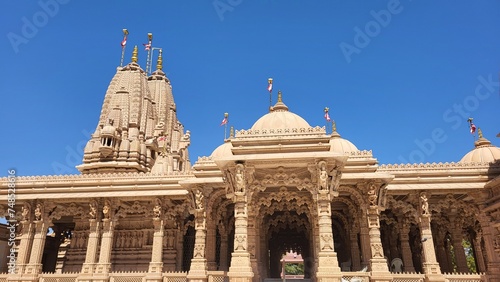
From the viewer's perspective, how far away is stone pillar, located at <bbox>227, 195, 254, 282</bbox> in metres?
12.9

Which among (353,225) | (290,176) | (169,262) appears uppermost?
(290,176)

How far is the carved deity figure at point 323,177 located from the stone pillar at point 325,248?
0.16 m

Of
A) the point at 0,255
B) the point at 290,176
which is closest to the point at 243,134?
the point at 290,176

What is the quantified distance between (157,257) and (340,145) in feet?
42.9

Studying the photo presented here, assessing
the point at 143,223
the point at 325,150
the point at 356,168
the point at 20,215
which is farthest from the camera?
the point at 143,223

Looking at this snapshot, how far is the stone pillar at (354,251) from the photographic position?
1830 centimetres

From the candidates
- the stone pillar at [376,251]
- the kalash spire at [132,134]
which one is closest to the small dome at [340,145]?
the stone pillar at [376,251]

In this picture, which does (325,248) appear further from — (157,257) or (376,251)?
(157,257)

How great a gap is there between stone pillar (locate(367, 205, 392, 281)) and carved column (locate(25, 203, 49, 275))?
17.6 meters

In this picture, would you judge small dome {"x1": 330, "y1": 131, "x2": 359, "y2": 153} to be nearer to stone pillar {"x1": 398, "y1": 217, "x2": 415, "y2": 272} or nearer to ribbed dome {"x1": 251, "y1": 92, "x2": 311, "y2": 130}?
ribbed dome {"x1": 251, "y1": 92, "x2": 311, "y2": 130}

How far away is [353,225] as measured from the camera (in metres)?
18.9

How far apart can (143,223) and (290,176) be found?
12835 mm

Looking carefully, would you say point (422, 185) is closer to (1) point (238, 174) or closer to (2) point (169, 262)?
(1) point (238, 174)

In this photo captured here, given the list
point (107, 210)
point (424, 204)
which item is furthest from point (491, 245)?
point (107, 210)
